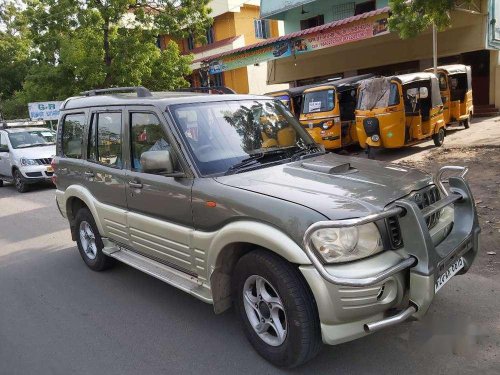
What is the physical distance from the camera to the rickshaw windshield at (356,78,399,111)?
11461mm

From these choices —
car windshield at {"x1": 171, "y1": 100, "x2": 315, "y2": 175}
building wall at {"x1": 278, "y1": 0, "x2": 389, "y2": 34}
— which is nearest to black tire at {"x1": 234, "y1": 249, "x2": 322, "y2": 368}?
car windshield at {"x1": 171, "y1": 100, "x2": 315, "y2": 175}

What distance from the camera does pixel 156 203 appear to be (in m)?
3.86

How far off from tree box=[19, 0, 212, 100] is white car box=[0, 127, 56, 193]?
4.54 metres

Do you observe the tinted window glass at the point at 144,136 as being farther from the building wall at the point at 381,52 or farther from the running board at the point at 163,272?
the building wall at the point at 381,52

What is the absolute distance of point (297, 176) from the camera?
3398 mm

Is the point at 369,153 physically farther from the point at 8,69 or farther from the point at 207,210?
the point at 8,69

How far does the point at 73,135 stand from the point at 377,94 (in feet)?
28.3

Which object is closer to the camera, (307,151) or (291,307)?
(291,307)

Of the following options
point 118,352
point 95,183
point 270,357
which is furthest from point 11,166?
point 270,357

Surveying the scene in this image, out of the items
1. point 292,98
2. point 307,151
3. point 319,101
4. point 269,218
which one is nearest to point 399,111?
point 319,101

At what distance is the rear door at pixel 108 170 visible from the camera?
439 centimetres

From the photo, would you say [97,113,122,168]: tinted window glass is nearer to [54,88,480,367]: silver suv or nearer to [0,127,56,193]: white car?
[54,88,480,367]: silver suv

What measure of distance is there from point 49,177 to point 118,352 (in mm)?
9664

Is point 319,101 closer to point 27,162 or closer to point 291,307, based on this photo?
point 27,162
